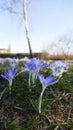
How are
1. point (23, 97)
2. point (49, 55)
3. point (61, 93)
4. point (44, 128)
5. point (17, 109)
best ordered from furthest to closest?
point (49, 55) → point (61, 93) → point (23, 97) → point (17, 109) → point (44, 128)

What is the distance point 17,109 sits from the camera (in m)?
2.16

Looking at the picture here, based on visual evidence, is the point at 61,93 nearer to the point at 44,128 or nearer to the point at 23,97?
the point at 23,97

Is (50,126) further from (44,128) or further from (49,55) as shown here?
(49,55)

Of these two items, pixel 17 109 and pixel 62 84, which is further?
pixel 62 84

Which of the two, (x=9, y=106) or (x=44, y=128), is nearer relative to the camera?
(x=44, y=128)

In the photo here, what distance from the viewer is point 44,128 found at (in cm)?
201

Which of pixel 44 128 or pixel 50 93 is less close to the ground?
pixel 50 93

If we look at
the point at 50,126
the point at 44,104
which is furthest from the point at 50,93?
the point at 50,126

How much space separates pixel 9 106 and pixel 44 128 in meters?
0.33

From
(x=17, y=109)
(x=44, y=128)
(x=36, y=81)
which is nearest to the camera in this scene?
(x=44, y=128)

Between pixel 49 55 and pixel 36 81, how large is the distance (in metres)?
19.1

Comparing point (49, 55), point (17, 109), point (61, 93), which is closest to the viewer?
point (17, 109)

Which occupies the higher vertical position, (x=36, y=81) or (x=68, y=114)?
(x=36, y=81)

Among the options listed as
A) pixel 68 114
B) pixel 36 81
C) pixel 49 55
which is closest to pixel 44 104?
pixel 68 114
